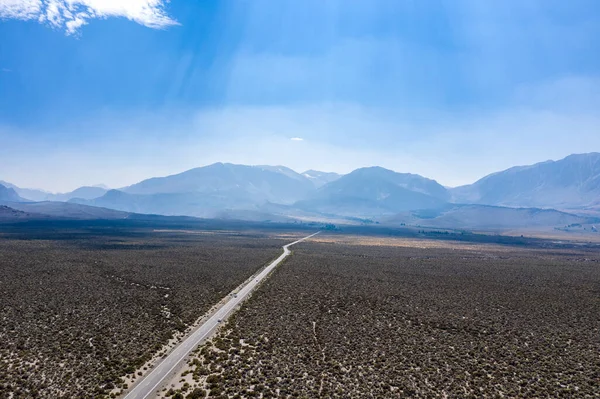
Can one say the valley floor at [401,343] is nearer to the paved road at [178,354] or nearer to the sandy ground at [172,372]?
the sandy ground at [172,372]

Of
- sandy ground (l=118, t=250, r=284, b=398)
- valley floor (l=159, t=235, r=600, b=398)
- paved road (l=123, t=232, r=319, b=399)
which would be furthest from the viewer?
valley floor (l=159, t=235, r=600, b=398)

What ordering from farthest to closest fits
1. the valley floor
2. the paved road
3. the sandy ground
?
the valley floor → the sandy ground → the paved road

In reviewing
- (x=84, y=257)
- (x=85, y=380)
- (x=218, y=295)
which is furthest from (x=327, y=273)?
(x=84, y=257)

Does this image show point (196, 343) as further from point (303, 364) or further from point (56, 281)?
point (56, 281)

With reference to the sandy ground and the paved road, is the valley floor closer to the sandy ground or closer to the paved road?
the sandy ground

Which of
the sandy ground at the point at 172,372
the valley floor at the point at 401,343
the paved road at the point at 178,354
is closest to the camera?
the paved road at the point at 178,354

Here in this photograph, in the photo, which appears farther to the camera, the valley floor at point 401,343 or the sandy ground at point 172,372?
the valley floor at point 401,343

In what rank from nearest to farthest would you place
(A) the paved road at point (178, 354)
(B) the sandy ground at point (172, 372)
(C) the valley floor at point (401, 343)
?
(A) the paved road at point (178, 354) < (B) the sandy ground at point (172, 372) < (C) the valley floor at point (401, 343)

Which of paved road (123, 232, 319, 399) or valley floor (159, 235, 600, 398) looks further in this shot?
valley floor (159, 235, 600, 398)

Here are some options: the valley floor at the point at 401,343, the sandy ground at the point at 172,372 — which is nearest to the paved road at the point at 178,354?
the sandy ground at the point at 172,372

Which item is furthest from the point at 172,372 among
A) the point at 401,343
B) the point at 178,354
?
the point at 401,343

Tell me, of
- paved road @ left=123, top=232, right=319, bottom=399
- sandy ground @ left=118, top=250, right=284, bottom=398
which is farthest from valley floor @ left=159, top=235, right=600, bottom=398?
paved road @ left=123, top=232, right=319, bottom=399
